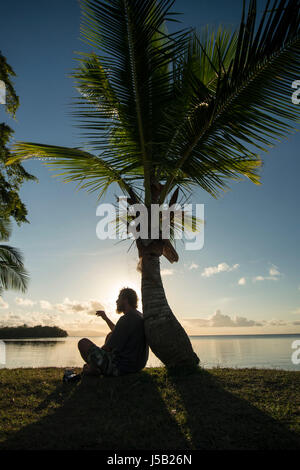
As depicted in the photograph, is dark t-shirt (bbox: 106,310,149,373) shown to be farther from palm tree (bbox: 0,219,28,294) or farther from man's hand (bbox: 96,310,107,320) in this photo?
palm tree (bbox: 0,219,28,294)

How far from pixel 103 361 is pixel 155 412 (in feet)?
4.48

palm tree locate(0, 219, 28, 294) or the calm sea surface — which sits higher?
palm tree locate(0, 219, 28, 294)

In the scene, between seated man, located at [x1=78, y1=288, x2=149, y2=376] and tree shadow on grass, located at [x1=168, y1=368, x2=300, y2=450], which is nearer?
tree shadow on grass, located at [x1=168, y1=368, x2=300, y2=450]

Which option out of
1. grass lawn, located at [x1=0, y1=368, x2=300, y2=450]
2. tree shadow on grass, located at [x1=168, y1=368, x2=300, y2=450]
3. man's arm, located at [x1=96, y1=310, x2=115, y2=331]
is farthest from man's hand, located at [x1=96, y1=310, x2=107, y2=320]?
tree shadow on grass, located at [x1=168, y1=368, x2=300, y2=450]

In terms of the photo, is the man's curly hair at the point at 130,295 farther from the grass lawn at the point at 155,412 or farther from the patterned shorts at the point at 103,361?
the grass lawn at the point at 155,412

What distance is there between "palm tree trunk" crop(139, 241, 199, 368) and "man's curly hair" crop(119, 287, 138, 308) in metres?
0.22

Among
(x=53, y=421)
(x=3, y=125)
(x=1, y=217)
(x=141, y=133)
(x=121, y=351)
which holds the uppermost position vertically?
(x=3, y=125)

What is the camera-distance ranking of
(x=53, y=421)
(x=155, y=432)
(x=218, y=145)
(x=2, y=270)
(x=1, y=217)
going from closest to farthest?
1. (x=155, y=432)
2. (x=53, y=421)
3. (x=218, y=145)
4. (x=1, y=217)
5. (x=2, y=270)

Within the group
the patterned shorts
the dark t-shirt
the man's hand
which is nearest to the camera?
the patterned shorts

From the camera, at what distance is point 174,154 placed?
5.24 meters

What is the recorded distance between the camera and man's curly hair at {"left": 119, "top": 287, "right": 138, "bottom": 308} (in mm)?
5052
